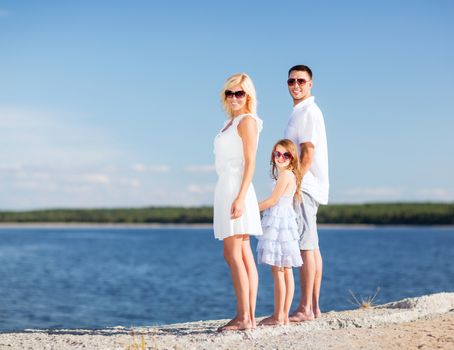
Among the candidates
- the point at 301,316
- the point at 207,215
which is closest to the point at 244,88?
the point at 301,316

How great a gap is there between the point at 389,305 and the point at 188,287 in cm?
1926

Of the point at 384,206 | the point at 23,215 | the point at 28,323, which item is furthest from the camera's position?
the point at 23,215

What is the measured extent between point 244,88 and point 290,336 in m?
2.24

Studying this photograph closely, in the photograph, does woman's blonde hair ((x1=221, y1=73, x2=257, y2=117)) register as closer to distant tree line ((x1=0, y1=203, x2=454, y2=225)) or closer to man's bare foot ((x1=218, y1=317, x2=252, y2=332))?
man's bare foot ((x1=218, y1=317, x2=252, y2=332))

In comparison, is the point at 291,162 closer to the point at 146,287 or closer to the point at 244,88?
the point at 244,88

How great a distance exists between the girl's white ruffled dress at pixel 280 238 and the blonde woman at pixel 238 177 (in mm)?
246

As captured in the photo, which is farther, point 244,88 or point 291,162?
point 291,162

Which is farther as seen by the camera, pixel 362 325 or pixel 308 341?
pixel 362 325

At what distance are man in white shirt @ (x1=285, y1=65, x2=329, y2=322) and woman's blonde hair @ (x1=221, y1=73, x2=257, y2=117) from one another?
0.80m

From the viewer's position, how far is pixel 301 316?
7.21 meters

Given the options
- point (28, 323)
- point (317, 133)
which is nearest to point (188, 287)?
point (28, 323)

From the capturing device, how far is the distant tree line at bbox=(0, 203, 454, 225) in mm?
85438

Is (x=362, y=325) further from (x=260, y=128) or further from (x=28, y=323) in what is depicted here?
(x=28, y=323)

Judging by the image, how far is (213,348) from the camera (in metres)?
6.10
